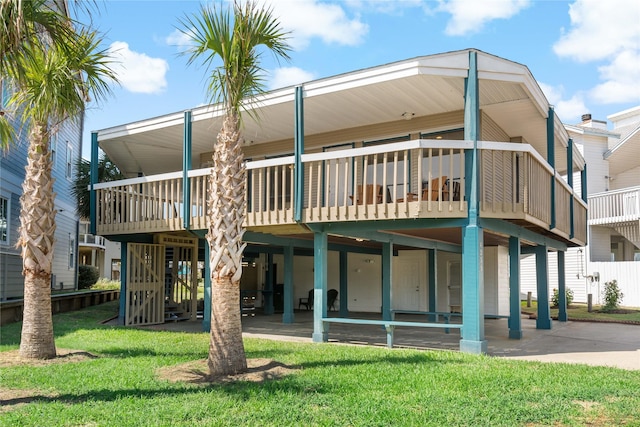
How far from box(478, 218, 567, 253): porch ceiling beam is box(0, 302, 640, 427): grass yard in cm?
245

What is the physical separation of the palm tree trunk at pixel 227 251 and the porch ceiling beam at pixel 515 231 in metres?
4.31

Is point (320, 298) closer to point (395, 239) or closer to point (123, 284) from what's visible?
point (395, 239)

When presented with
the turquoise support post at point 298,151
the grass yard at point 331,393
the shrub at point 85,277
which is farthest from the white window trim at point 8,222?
the shrub at point 85,277

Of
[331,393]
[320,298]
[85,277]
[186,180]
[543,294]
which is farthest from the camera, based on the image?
[85,277]

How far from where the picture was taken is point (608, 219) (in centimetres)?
2309

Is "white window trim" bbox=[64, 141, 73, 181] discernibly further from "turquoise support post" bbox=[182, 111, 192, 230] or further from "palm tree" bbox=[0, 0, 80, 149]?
"palm tree" bbox=[0, 0, 80, 149]

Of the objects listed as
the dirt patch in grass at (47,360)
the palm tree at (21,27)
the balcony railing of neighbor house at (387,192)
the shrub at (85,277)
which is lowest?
the dirt patch in grass at (47,360)

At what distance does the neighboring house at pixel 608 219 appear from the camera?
74.6 feet

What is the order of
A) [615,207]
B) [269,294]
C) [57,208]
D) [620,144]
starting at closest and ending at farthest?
[269,294], [57,208], [615,207], [620,144]

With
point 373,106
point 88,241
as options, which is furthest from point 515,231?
point 88,241

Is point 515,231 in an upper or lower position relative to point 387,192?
lower

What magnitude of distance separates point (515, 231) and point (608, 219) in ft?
46.3

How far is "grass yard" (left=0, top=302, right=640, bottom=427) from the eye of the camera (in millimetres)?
5449

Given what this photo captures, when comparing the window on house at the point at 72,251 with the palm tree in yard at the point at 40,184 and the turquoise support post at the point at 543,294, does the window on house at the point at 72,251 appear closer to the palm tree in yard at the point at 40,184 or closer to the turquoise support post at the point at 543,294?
the palm tree in yard at the point at 40,184
